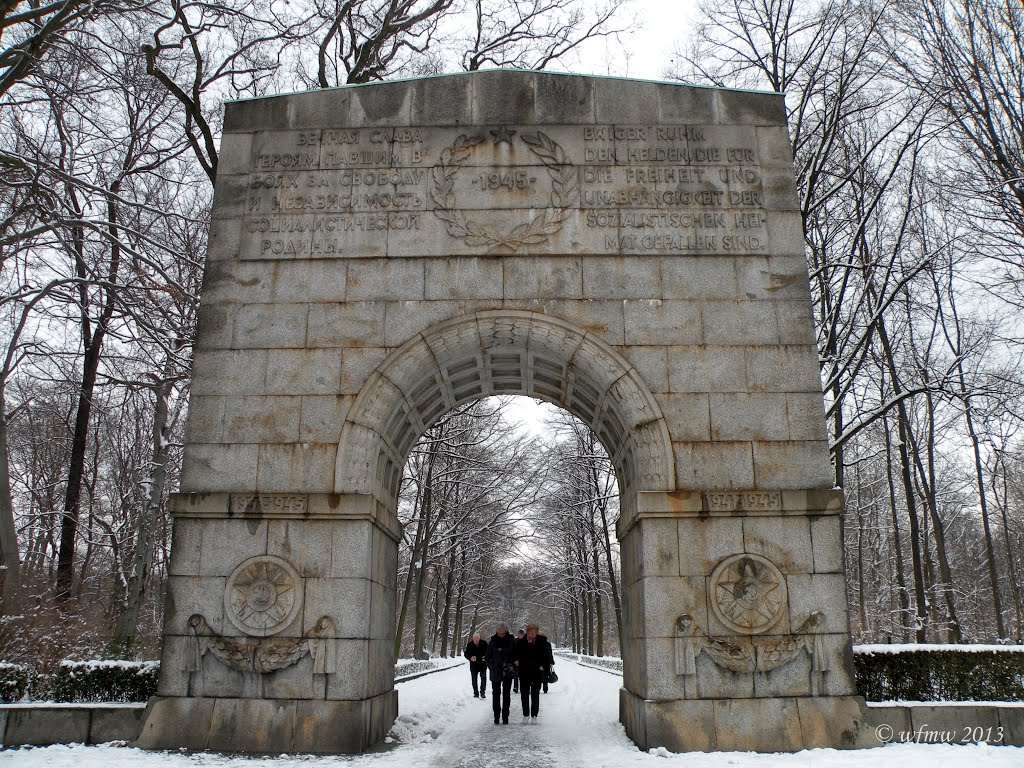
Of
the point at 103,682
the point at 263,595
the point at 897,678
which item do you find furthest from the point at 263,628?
the point at 897,678

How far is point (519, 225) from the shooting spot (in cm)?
1098

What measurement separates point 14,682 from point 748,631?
9.32 meters

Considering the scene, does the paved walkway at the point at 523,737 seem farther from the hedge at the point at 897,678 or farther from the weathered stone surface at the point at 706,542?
the hedge at the point at 897,678

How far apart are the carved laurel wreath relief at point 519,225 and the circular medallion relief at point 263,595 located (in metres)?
5.09

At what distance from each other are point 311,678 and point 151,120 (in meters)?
15.2

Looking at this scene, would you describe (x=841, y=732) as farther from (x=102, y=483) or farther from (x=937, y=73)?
(x=102, y=483)

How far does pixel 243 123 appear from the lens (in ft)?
38.1

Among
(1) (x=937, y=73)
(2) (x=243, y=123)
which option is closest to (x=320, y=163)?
(2) (x=243, y=123)

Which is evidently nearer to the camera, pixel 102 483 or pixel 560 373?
pixel 560 373

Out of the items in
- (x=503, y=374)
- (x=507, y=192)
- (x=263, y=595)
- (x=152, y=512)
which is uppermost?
(x=507, y=192)

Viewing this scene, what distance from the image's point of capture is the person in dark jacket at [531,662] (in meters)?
12.9

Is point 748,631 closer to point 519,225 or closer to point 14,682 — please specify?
point 519,225

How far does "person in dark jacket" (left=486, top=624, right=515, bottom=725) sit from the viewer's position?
40.9 feet

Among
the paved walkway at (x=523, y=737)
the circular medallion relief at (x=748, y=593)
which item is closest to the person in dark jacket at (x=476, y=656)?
the paved walkway at (x=523, y=737)
